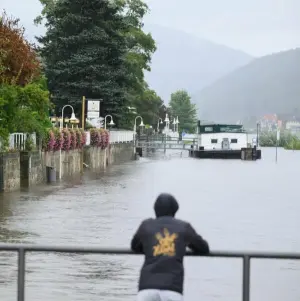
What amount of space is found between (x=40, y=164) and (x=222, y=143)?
8368cm

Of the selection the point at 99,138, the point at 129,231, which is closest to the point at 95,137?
the point at 99,138

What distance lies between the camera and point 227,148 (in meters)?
130

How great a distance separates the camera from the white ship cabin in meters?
130

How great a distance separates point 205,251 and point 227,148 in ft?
400

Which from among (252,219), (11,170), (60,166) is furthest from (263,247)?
(60,166)

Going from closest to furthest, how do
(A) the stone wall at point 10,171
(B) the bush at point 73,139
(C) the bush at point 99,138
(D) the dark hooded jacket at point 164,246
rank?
1. (D) the dark hooded jacket at point 164,246
2. (A) the stone wall at point 10,171
3. (B) the bush at point 73,139
4. (C) the bush at point 99,138

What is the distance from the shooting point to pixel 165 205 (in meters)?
8.39

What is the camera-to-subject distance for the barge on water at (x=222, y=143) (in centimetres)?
12950

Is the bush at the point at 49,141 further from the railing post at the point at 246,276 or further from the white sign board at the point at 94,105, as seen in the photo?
the railing post at the point at 246,276

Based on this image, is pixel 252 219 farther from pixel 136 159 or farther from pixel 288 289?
pixel 136 159

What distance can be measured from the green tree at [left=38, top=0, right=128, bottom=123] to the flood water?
14.5 meters

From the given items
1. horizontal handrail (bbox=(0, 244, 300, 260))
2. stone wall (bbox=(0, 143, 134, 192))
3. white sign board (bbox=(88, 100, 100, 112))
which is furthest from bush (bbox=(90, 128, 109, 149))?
horizontal handrail (bbox=(0, 244, 300, 260))

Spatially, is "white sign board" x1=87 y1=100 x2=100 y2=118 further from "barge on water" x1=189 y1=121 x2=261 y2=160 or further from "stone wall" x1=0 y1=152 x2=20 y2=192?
"barge on water" x1=189 y1=121 x2=261 y2=160

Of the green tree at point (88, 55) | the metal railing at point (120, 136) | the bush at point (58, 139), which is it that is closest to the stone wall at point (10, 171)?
the bush at point (58, 139)
